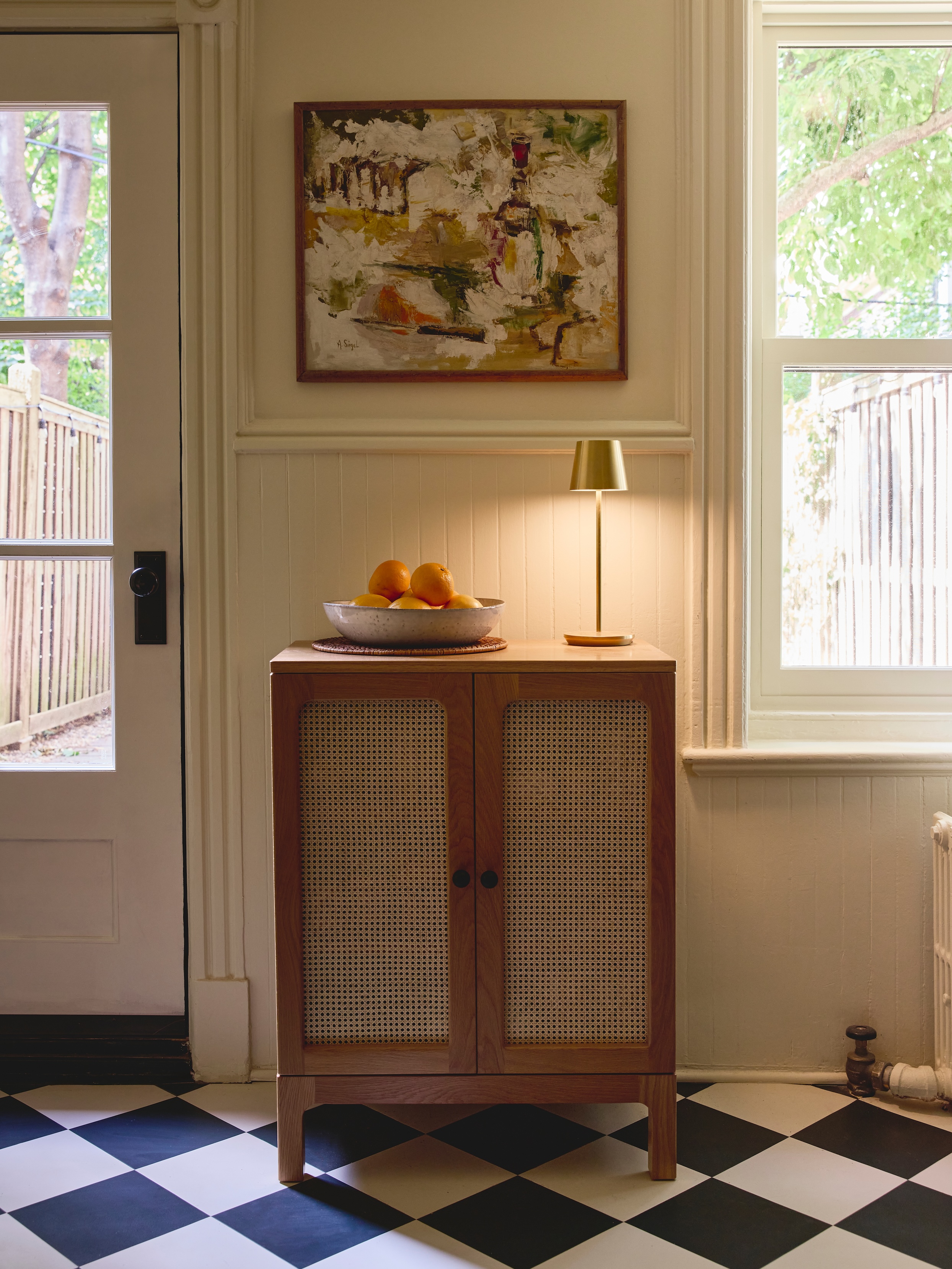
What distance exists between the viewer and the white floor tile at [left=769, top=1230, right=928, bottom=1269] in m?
1.53

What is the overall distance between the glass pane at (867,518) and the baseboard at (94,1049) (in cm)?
159

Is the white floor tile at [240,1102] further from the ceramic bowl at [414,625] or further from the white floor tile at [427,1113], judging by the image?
the ceramic bowl at [414,625]

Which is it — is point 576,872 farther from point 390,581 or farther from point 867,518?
point 867,518

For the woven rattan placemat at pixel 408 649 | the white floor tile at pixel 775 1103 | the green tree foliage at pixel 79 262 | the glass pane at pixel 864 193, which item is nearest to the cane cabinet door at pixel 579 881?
the woven rattan placemat at pixel 408 649

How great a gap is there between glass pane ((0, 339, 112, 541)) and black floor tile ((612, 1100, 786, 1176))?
1.63 meters

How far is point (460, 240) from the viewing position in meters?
2.09

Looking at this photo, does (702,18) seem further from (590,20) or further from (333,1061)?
(333,1061)

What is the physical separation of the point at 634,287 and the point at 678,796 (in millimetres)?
1070

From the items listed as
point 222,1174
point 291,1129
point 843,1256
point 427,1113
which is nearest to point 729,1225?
point 843,1256

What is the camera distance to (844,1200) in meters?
1.70

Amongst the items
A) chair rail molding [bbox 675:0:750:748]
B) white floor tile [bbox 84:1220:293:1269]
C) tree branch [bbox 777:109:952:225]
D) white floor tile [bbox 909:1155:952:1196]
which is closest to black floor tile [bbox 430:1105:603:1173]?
white floor tile [bbox 84:1220:293:1269]

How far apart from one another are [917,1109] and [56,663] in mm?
1995

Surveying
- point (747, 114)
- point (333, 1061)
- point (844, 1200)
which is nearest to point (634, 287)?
point (747, 114)

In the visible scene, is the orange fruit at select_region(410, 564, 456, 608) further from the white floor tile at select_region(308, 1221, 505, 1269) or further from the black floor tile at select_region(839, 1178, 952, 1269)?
the black floor tile at select_region(839, 1178, 952, 1269)
